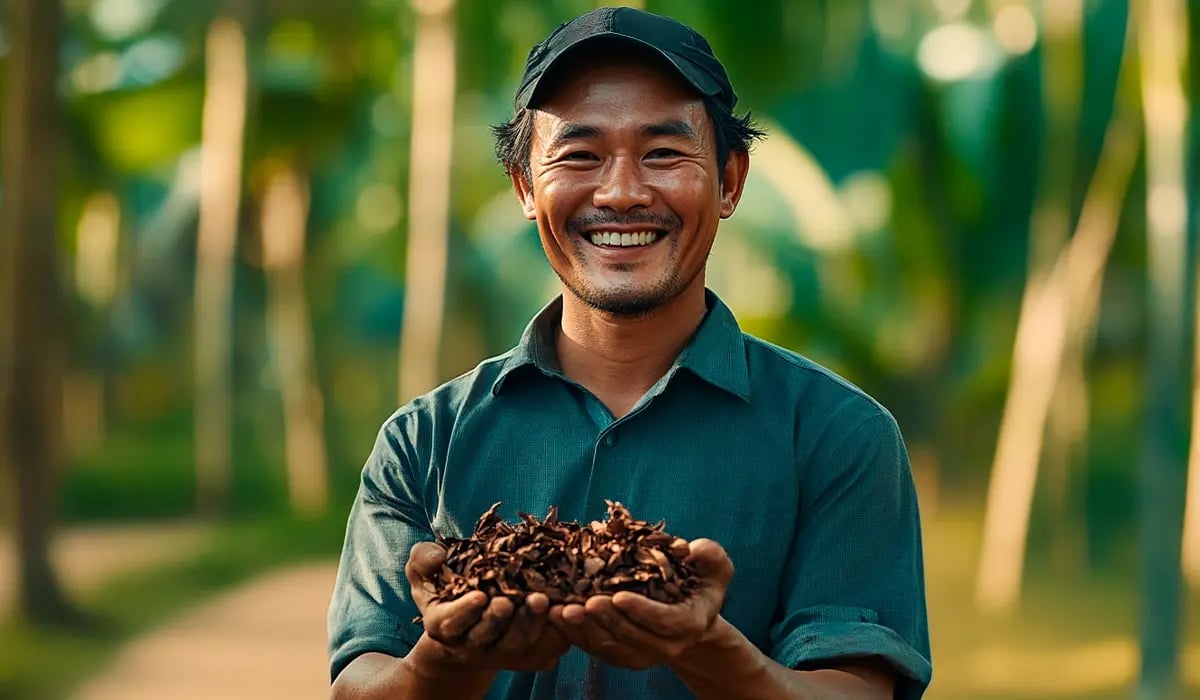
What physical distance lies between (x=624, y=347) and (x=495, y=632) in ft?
1.45

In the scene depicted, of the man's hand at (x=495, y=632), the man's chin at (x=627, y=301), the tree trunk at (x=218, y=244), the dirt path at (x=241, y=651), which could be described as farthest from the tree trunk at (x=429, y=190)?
the man's hand at (x=495, y=632)

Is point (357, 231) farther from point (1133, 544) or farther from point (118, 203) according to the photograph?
point (1133, 544)

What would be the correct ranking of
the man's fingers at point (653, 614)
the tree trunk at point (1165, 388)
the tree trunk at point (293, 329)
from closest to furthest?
the man's fingers at point (653, 614) → the tree trunk at point (1165, 388) → the tree trunk at point (293, 329)

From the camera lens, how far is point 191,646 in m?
8.16

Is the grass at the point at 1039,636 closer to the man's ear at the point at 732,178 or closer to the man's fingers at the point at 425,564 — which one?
the man's ear at the point at 732,178

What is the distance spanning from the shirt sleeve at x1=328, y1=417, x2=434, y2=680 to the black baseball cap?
0.41m

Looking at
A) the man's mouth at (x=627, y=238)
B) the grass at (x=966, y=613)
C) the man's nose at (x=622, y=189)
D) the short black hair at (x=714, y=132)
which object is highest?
the short black hair at (x=714, y=132)

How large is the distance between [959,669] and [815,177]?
300cm

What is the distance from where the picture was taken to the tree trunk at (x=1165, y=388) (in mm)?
7211

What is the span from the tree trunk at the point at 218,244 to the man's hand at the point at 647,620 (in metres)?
7.90

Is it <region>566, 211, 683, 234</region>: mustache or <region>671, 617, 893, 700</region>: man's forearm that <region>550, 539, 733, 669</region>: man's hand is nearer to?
<region>671, 617, 893, 700</region>: man's forearm

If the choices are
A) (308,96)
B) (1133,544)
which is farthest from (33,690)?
(1133,544)

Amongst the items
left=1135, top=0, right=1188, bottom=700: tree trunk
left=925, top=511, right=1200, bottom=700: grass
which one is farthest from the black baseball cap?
left=925, top=511, right=1200, bottom=700: grass

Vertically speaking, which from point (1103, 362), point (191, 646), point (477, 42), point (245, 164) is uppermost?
point (477, 42)
